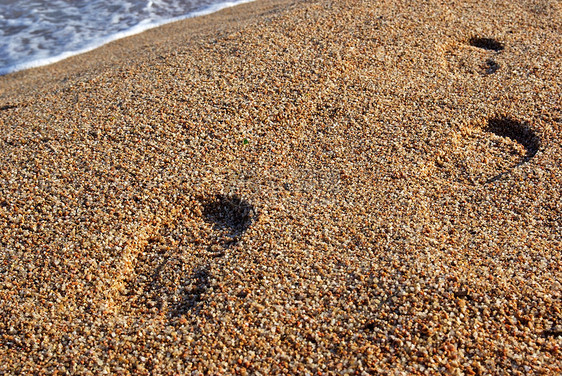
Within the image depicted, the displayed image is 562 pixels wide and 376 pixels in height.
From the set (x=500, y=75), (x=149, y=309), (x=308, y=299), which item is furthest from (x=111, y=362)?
(x=500, y=75)

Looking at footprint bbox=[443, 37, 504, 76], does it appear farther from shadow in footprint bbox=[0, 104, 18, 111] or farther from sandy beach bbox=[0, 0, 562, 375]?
shadow in footprint bbox=[0, 104, 18, 111]

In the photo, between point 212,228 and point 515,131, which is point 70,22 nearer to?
point 212,228

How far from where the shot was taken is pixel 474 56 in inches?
194

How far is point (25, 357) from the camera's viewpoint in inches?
104

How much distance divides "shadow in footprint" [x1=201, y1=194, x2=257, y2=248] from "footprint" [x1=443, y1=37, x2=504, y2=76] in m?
2.57

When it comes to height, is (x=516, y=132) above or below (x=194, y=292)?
above

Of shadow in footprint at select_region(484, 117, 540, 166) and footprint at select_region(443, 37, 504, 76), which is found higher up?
footprint at select_region(443, 37, 504, 76)

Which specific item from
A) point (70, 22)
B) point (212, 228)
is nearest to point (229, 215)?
point (212, 228)

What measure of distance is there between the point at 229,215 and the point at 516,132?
8.10 ft

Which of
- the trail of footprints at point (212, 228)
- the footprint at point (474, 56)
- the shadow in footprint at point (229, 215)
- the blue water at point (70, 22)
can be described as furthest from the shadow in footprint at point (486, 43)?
the blue water at point (70, 22)

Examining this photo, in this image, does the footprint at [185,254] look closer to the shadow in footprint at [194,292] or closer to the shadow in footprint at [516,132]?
the shadow in footprint at [194,292]

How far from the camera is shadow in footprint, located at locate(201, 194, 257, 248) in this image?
3.35 m

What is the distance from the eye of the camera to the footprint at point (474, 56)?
4.75 meters

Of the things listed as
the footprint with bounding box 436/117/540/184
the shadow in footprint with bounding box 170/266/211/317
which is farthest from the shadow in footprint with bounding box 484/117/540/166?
the shadow in footprint with bounding box 170/266/211/317
